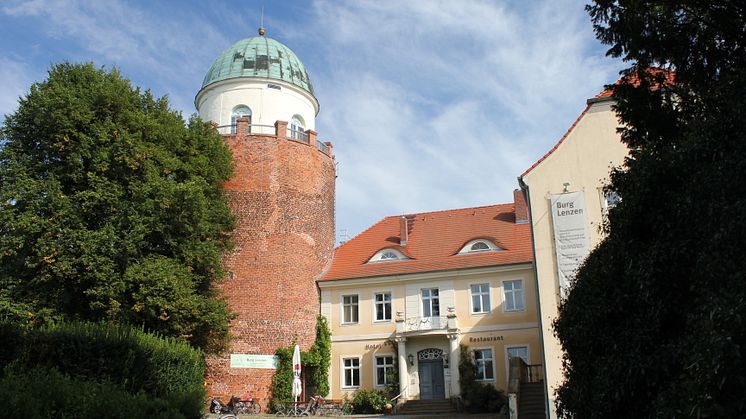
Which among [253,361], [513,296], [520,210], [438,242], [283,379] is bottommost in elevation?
[283,379]

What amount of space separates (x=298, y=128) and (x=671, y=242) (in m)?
24.5

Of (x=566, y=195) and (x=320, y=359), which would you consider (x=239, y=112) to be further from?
(x=566, y=195)

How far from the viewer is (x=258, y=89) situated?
98.5 ft

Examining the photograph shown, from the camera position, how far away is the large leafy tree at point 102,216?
20797 millimetres

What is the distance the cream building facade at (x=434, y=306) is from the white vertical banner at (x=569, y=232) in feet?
Answer: 23.8

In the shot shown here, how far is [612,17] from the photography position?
31.3 ft

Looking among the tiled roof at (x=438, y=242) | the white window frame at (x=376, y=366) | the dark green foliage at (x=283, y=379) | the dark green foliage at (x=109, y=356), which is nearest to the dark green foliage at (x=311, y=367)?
the dark green foliage at (x=283, y=379)

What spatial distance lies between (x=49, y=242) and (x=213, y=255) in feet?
16.7

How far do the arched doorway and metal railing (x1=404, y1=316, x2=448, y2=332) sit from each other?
99 centimetres

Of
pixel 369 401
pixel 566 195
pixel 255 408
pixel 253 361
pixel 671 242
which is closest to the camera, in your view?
pixel 671 242

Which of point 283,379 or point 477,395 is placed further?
point 283,379

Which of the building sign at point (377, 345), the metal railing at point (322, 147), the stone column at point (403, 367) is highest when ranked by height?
the metal railing at point (322, 147)

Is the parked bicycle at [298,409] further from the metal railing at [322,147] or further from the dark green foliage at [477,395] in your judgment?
the metal railing at [322,147]

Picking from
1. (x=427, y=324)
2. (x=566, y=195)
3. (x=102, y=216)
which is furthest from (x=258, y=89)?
(x=566, y=195)
